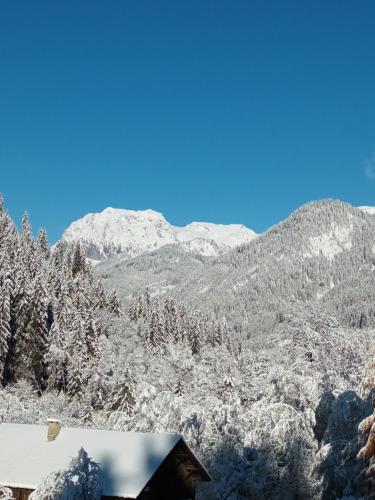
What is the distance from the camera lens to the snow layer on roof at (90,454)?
61.8 ft

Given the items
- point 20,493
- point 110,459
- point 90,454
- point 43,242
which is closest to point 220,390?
point 90,454

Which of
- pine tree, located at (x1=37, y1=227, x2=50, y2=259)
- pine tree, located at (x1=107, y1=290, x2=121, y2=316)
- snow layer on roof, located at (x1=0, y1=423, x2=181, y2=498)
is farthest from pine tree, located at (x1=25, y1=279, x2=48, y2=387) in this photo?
pine tree, located at (x1=37, y1=227, x2=50, y2=259)

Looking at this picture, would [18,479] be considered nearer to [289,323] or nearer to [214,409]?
[214,409]

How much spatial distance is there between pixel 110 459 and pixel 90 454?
3.18ft

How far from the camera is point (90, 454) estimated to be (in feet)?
67.9

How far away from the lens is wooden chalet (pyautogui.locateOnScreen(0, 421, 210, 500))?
18.9 meters

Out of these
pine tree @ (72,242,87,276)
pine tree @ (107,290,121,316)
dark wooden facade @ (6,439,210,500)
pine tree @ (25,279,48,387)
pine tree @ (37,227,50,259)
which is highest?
pine tree @ (37,227,50,259)

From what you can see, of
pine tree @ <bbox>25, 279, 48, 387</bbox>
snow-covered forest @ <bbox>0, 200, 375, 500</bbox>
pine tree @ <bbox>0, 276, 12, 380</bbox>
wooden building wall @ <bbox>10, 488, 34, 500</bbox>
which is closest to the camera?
wooden building wall @ <bbox>10, 488, 34, 500</bbox>

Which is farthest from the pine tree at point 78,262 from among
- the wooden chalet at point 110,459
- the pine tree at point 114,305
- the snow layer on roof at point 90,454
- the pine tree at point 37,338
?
the snow layer on roof at point 90,454

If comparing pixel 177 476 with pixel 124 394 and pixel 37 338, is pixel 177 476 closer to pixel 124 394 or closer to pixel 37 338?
pixel 124 394

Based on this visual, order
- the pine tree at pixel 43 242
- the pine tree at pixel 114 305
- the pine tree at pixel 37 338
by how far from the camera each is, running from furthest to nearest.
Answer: the pine tree at pixel 43 242 → the pine tree at pixel 114 305 → the pine tree at pixel 37 338

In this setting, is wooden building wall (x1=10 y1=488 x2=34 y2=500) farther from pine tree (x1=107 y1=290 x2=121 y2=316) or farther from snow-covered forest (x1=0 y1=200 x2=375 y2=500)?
pine tree (x1=107 y1=290 x2=121 y2=316)

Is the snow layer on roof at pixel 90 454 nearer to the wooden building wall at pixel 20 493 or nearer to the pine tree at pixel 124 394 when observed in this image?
the wooden building wall at pixel 20 493

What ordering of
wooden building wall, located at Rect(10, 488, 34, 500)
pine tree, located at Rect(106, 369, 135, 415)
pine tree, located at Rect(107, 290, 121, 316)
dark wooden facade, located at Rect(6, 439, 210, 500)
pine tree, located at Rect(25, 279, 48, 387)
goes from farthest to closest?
pine tree, located at Rect(107, 290, 121, 316)
pine tree, located at Rect(25, 279, 48, 387)
pine tree, located at Rect(106, 369, 135, 415)
dark wooden facade, located at Rect(6, 439, 210, 500)
wooden building wall, located at Rect(10, 488, 34, 500)
